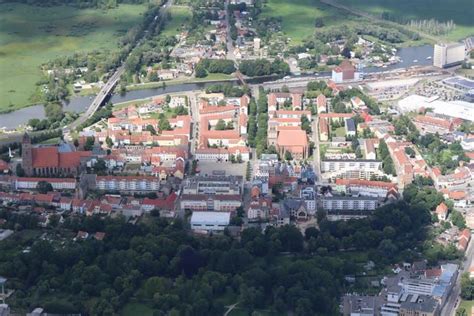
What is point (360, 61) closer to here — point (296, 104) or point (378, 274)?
point (296, 104)

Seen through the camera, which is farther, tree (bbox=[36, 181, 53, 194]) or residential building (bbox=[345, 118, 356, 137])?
residential building (bbox=[345, 118, 356, 137])

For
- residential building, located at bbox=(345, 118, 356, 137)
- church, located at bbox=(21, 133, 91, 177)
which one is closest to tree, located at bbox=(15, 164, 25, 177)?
church, located at bbox=(21, 133, 91, 177)

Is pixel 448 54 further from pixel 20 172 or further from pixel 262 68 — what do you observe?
pixel 20 172

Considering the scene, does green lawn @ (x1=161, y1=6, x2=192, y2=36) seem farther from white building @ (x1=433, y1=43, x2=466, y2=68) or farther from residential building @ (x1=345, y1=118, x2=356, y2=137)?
residential building @ (x1=345, y1=118, x2=356, y2=137)

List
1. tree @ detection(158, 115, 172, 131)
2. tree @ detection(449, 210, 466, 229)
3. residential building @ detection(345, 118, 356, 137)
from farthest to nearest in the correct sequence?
1. tree @ detection(158, 115, 172, 131)
2. residential building @ detection(345, 118, 356, 137)
3. tree @ detection(449, 210, 466, 229)

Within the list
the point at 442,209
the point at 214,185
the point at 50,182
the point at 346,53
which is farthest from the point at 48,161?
the point at 346,53
